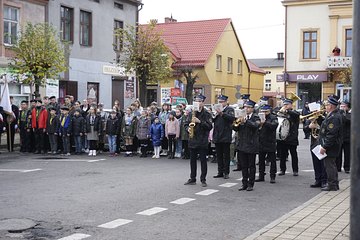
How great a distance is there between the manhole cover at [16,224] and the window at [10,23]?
18210 millimetres

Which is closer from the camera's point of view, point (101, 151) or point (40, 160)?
point (40, 160)

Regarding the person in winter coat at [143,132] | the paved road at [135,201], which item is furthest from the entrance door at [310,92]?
the paved road at [135,201]

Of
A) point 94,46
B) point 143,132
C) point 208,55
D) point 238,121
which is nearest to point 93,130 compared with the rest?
point 143,132

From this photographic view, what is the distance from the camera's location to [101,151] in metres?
19.2

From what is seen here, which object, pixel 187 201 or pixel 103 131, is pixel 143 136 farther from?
pixel 187 201

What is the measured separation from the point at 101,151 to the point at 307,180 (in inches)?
352

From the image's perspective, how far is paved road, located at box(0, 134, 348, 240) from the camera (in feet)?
24.2

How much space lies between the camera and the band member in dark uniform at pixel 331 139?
10.3 metres

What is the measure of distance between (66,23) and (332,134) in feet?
71.9

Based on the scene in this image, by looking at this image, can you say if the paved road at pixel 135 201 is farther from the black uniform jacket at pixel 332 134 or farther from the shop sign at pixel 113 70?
the shop sign at pixel 113 70

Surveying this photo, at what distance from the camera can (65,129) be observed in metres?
18.0

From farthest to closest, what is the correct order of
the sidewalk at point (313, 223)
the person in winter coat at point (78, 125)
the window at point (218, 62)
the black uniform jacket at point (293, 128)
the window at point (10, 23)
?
the window at point (218, 62) < the window at point (10, 23) < the person in winter coat at point (78, 125) < the black uniform jacket at point (293, 128) < the sidewalk at point (313, 223)

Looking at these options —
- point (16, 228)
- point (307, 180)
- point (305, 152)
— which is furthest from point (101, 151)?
point (16, 228)

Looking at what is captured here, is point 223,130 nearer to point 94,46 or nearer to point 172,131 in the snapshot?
point 172,131
